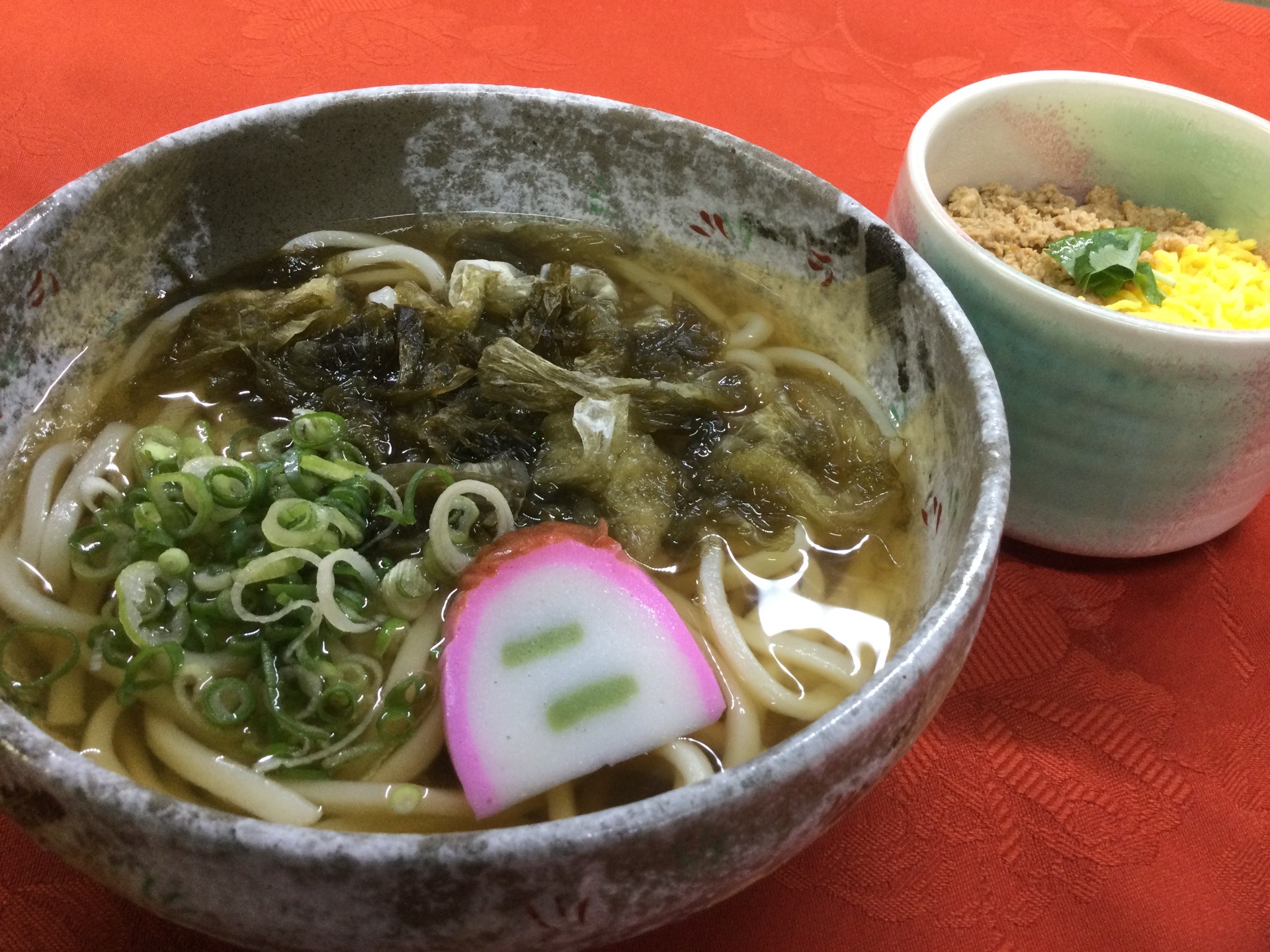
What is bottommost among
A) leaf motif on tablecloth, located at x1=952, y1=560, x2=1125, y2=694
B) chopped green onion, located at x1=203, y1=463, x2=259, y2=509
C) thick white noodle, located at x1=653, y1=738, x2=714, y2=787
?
leaf motif on tablecloth, located at x1=952, y1=560, x2=1125, y2=694

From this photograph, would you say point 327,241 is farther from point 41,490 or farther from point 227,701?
point 227,701

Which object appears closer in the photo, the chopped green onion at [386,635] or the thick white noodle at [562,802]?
the thick white noodle at [562,802]

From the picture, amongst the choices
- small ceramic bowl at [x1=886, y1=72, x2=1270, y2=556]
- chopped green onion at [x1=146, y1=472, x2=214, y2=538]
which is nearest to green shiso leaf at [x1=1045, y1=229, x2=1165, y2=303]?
small ceramic bowl at [x1=886, y1=72, x2=1270, y2=556]

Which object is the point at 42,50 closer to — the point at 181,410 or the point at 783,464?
the point at 181,410

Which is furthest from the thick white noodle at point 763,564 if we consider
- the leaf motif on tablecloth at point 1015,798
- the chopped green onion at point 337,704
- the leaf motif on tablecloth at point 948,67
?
the leaf motif on tablecloth at point 948,67

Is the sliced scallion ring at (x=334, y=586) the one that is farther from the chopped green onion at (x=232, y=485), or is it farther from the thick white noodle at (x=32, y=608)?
the thick white noodle at (x=32, y=608)

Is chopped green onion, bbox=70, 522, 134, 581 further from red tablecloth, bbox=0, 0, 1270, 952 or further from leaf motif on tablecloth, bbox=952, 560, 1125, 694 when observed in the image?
leaf motif on tablecloth, bbox=952, 560, 1125, 694

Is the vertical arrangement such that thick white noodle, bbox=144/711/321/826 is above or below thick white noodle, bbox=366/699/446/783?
above

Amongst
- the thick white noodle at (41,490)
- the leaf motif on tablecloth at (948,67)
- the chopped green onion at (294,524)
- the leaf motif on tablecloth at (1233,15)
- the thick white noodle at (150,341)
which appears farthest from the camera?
the leaf motif on tablecloth at (1233,15)
